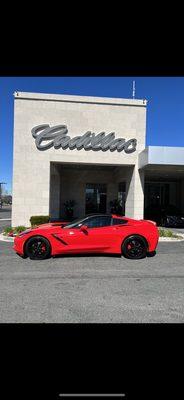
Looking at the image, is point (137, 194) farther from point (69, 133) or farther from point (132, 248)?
point (132, 248)

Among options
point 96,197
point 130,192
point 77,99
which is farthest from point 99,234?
point 96,197

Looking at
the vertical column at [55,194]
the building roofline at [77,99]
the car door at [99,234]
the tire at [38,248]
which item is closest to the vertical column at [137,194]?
the building roofline at [77,99]

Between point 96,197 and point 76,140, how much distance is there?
786cm

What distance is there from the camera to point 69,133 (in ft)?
58.3

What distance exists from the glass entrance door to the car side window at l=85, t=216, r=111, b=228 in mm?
15221

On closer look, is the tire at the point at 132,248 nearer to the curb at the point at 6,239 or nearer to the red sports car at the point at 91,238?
the red sports car at the point at 91,238

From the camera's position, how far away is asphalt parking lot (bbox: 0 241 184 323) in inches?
190

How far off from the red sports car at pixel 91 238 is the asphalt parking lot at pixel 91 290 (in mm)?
285

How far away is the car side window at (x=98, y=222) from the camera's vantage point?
9.20 m

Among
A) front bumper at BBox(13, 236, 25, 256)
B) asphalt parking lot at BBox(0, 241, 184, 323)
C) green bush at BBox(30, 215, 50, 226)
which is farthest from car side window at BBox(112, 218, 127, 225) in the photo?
green bush at BBox(30, 215, 50, 226)

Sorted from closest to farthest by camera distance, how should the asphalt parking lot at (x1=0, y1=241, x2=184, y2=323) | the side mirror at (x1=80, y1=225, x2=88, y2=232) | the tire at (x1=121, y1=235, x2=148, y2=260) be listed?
1. the asphalt parking lot at (x1=0, y1=241, x2=184, y2=323)
2. the side mirror at (x1=80, y1=225, x2=88, y2=232)
3. the tire at (x1=121, y1=235, x2=148, y2=260)

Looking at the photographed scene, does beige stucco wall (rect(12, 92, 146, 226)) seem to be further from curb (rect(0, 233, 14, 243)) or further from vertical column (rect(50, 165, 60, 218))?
vertical column (rect(50, 165, 60, 218))

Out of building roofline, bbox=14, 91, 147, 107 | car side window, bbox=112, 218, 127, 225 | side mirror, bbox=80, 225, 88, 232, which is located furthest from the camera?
building roofline, bbox=14, 91, 147, 107
